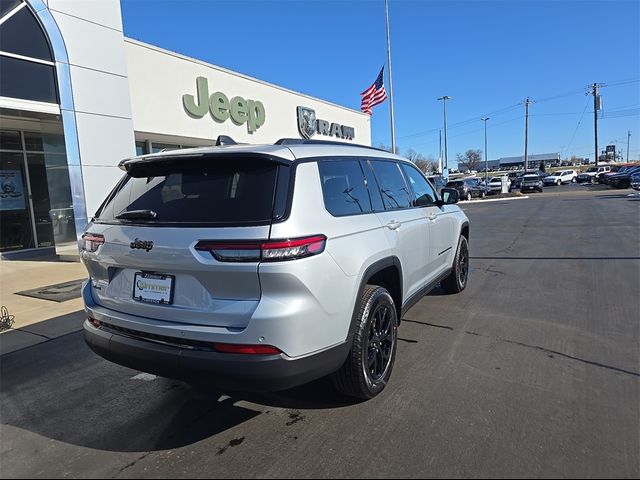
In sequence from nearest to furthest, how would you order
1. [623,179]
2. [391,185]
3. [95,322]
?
[95,322]
[391,185]
[623,179]

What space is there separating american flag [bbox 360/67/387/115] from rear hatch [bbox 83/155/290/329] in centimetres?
2309

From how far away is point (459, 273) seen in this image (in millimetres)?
6047

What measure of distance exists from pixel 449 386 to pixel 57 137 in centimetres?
1095

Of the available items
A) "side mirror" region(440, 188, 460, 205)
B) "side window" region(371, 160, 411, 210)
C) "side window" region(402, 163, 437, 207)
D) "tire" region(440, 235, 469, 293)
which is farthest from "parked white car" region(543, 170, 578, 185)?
"side window" region(371, 160, 411, 210)

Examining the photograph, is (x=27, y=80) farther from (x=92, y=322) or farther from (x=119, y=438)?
(x=119, y=438)

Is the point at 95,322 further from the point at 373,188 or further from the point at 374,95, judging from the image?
the point at 374,95

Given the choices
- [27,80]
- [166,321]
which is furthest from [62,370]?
[27,80]

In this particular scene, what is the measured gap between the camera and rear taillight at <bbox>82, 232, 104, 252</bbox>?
10.1 feet

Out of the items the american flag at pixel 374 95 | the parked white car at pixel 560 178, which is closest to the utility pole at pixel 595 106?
the parked white car at pixel 560 178

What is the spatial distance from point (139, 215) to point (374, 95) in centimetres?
2373

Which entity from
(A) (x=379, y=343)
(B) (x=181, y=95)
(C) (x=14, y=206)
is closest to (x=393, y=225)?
(A) (x=379, y=343)

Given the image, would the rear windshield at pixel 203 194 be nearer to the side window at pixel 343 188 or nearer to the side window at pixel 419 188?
the side window at pixel 343 188

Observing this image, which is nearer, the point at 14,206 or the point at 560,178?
the point at 14,206

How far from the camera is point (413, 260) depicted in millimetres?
4098
